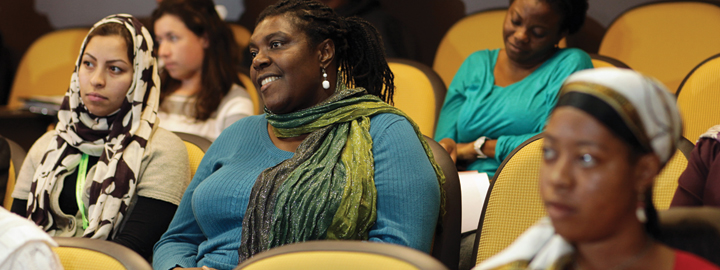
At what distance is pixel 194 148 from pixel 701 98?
1.62 metres

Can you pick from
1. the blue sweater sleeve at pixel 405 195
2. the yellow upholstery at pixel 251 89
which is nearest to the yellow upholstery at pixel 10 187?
the yellow upholstery at pixel 251 89

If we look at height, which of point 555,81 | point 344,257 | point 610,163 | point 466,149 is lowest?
point 466,149

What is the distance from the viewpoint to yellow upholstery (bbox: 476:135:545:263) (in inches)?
58.2

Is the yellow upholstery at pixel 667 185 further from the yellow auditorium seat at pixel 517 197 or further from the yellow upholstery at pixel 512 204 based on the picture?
the yellow upholstery at pixel 512 204

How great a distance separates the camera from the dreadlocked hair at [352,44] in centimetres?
178

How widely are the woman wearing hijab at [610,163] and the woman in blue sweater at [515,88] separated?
135 centimetres

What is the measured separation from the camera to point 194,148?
211cm

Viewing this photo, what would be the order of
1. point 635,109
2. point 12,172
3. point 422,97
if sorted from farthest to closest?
point 422,97 < point 12,172 < point 635,109

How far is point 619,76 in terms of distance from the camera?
864 mm

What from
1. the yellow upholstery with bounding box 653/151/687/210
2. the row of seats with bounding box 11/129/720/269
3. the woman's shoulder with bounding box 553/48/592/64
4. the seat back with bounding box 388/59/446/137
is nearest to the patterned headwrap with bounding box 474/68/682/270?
the row of seats with bounding box 11/129/720/269

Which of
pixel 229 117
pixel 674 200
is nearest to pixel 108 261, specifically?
pixel 674 200

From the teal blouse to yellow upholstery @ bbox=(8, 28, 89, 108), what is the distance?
88.1 inches

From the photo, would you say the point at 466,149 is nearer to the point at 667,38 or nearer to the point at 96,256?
the point at 667,38

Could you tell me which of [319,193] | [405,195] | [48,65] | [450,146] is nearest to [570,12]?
[450,146]
